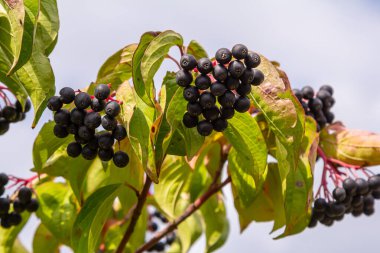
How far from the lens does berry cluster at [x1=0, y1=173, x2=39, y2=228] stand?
2.81 meters

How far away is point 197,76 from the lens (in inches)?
77.1

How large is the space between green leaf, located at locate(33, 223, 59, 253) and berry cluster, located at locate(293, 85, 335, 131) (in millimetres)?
1319

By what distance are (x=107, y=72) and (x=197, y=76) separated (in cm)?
51

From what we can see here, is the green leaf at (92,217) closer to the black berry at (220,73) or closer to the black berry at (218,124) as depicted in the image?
the black berry at (218,124)

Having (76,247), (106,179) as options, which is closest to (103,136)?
(76,247)

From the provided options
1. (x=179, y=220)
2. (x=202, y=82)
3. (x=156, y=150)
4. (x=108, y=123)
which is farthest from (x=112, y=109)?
(x=179, y=220)

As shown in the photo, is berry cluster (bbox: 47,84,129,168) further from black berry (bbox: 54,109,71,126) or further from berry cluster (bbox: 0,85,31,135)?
berry cluster (bbox: 0,85,31,135)

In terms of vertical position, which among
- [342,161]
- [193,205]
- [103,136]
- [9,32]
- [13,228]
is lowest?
[13,228]

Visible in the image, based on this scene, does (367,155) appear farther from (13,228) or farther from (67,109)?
(13,228)

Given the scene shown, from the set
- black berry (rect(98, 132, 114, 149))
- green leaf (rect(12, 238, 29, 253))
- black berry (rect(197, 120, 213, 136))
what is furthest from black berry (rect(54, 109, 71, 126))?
green leaf (rect(12, 238, 29, 253))

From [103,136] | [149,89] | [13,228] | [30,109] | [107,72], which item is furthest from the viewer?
[13,228]

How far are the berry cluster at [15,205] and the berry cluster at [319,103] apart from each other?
1.25 m

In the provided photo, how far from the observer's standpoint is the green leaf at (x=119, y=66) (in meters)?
2.32

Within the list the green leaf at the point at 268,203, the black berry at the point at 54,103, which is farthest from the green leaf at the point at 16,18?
the green leaf at the point at 268,203
